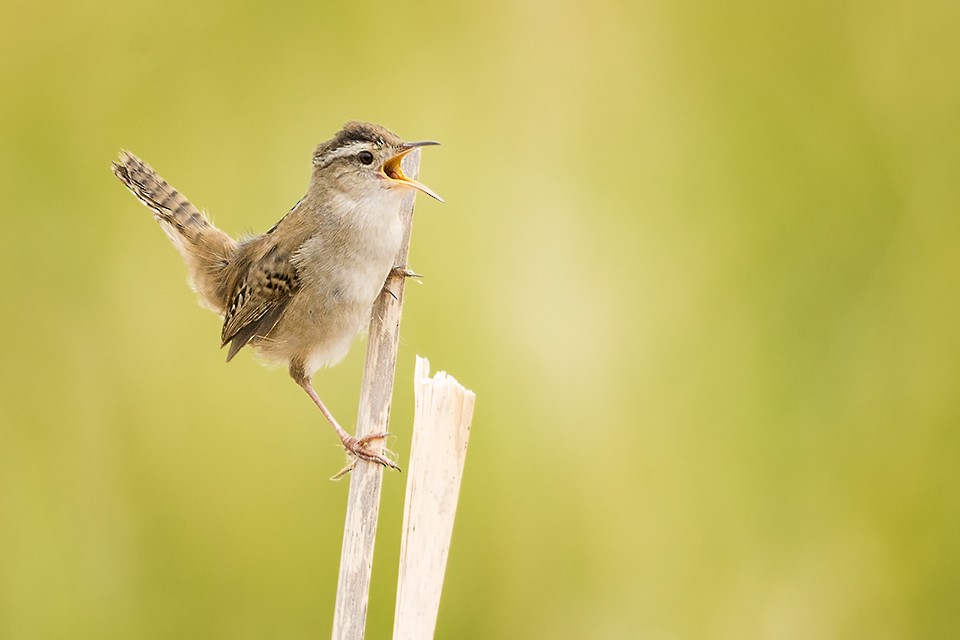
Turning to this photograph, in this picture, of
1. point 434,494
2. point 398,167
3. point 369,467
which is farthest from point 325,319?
point 434,494

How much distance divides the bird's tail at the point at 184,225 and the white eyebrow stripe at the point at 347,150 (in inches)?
27.0

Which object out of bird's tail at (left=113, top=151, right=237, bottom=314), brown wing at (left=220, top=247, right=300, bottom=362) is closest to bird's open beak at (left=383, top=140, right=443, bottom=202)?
brown wing at (left=220, top=247, right=300, bottom=362)

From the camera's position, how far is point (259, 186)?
3.47m

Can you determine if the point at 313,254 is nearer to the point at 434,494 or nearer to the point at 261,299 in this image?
the point at 261,299

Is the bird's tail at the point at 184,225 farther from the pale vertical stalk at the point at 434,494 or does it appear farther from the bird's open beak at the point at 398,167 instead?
the pale vertical stalk at the point at 434,494

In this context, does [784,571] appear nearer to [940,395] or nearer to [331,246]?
[940,395]

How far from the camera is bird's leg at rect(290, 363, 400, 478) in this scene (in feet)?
7.88

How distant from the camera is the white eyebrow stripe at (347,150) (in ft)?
9.05

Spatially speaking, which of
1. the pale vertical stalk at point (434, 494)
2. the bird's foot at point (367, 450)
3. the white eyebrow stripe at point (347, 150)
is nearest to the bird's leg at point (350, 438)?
the bird's foot at point (367, 450)

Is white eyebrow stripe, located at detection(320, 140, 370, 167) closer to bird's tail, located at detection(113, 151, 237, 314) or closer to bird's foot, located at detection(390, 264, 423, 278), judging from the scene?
bird's foot, located at detection(390, 264, 423, 278)

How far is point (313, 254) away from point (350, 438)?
0.60m

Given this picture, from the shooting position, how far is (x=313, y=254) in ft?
9.46

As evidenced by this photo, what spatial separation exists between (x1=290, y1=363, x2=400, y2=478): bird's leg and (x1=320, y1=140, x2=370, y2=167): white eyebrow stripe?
2.42 feet

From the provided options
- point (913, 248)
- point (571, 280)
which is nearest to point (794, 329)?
point (913, 248)
